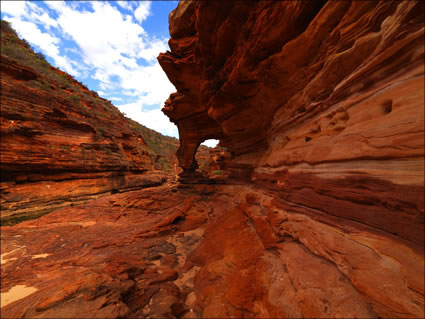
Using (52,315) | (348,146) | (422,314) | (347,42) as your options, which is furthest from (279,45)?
(52,315)

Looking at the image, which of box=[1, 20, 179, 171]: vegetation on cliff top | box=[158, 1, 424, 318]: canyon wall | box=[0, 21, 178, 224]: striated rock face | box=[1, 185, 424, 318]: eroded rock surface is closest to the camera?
box=[158, 1, 424, 318]: canyon wall

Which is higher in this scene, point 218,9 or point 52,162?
point 218,9

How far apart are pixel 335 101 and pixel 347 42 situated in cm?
89

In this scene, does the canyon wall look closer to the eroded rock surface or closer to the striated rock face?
the eroded rock surface

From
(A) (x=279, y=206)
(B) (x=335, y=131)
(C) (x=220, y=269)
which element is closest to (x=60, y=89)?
(C) (x=220, y=269)

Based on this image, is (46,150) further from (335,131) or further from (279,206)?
(335,131)

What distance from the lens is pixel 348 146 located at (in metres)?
2.19

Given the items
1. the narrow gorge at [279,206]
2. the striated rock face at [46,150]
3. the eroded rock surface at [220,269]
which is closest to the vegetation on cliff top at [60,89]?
the striated rock face at [46,150]

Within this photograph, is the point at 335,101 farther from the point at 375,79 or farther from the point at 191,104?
the point at 191,104

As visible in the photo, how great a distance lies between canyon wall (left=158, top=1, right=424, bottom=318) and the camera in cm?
154

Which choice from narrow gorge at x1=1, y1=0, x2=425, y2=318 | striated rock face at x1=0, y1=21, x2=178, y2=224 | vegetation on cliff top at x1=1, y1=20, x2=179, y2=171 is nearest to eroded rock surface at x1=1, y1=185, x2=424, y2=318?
narrow gorge at x1=1, y1=0, x2=425, y2=318

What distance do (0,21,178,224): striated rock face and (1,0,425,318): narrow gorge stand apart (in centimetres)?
154

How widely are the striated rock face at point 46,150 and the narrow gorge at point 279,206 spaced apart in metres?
1.54

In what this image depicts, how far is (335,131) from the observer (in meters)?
2.67
